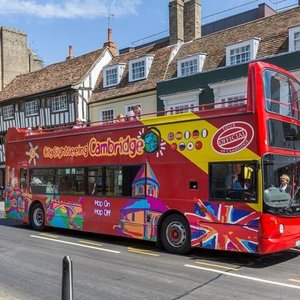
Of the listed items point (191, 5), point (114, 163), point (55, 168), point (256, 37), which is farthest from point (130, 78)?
point (114, 163)

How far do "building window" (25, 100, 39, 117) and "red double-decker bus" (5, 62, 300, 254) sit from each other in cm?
1779

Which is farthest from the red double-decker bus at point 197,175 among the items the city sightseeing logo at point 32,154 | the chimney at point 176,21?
the chimney at point 176,21

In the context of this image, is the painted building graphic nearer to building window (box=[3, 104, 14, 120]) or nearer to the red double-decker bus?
the red double-decker bus

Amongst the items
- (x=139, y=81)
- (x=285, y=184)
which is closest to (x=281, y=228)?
(x=285, y=184)

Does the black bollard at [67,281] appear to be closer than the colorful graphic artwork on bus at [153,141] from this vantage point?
Yes

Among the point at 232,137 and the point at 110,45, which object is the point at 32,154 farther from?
the point at 110,45

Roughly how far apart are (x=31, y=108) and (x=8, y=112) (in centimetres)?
310

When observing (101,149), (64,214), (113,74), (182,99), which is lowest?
(64,214)

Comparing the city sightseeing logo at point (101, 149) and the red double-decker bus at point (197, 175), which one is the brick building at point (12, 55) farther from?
the red double-decker bus at point (197, 175)

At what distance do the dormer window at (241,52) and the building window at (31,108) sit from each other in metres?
14.8

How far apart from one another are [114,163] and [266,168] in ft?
14.5

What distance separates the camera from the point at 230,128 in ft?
31.1

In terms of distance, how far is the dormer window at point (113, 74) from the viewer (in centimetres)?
2728

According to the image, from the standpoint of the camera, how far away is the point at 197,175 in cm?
1002
